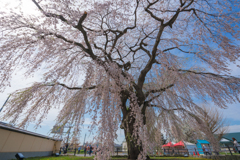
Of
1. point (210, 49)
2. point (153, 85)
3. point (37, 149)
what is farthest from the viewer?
point (37, 149)

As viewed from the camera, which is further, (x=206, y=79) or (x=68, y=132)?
(x=206, y=79)

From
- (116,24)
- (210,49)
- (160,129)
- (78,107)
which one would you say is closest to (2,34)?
(78,107)

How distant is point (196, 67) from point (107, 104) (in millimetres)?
4407

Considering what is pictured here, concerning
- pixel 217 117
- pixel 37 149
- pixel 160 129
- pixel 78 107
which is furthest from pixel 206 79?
pixel 217 117

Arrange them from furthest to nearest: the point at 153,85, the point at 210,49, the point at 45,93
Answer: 1. the point at 153,85
2. the point at 210,49
3. the point at 45,93

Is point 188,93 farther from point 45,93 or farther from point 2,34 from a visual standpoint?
point 2,34

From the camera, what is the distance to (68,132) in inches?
106

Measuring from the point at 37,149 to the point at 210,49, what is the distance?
13175 millimetres

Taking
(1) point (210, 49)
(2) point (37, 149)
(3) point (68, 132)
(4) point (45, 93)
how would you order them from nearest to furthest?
(3) point (68, 132) < (4) point (45, 93) < (1) point (210, 49) < (2) point (37, 149)

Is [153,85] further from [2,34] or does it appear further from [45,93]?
[2,34]

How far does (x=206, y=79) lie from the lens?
15.8 ft

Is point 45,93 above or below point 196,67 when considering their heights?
below

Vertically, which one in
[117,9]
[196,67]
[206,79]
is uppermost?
[117,9]

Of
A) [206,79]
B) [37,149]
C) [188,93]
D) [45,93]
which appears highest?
[206,79]
